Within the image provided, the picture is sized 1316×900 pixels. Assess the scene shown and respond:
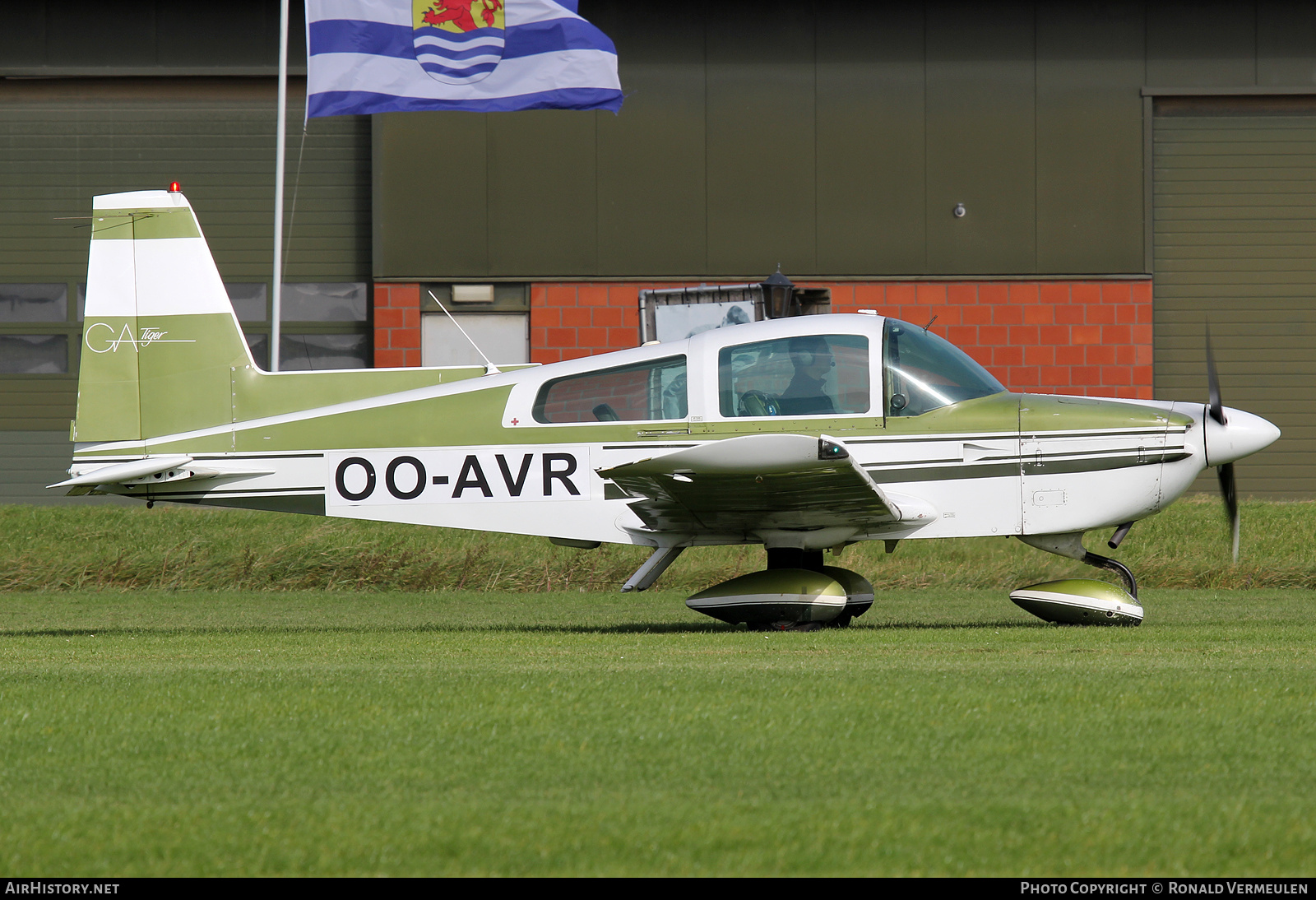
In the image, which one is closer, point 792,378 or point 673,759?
point 673,759

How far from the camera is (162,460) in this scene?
9.20 metres

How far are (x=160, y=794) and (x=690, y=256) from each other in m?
16.8

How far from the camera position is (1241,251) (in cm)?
2077

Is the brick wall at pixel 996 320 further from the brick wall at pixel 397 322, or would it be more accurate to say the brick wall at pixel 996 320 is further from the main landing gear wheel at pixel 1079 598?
the main landing gear wheel at pixel 1079 598

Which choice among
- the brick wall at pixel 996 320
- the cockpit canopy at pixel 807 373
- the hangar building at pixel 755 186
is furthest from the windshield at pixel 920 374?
the brick wall at pixel 996 320

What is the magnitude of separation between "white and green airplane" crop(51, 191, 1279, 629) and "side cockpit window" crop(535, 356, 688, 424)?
0.01 m

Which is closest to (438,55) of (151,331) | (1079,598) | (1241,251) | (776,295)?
(776,295)

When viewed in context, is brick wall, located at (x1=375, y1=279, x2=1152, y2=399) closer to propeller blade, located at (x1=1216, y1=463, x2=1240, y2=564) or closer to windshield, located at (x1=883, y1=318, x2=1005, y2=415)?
propeller blade, located at (x1=1216, y1=463, x2=1240, y2=564)

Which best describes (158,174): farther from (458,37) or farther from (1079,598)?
(1079,598)

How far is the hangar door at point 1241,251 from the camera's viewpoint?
2067cm

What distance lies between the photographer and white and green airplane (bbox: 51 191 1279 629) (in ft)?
29.1

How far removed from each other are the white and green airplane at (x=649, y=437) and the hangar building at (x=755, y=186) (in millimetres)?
10835

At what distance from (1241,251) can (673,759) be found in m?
19.0

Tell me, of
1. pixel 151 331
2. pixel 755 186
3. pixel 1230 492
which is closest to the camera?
pixel 1230 492
